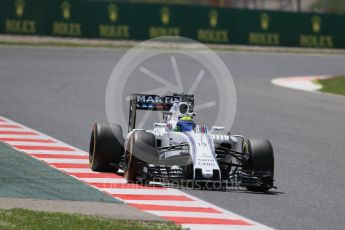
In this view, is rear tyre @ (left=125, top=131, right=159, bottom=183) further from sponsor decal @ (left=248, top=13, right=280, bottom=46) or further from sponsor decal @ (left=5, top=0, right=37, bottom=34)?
sponsor decal @ (left=248, top=13, right=280, bottom=46)

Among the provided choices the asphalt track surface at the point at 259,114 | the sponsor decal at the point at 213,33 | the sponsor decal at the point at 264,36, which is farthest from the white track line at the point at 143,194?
the sponsor decal at the point at 264,36

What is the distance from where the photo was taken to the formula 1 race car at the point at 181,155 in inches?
482

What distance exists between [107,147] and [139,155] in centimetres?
110

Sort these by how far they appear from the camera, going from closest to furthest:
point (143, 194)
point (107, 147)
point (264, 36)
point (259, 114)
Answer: point (143, 194)
point (107, 147)
point (259, 114)
point (264, 36)

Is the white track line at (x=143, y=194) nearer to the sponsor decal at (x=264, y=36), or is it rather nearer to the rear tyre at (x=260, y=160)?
the rear tyre at (x=260, y=160)

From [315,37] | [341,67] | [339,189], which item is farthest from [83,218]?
[315,37]

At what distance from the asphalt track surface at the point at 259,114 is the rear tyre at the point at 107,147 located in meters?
1.57

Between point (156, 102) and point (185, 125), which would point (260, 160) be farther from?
point (156, 102)

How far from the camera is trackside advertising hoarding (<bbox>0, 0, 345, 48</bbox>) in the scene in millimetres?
43719

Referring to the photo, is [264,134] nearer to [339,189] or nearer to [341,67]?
[339,189]

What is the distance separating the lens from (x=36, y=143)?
16.5 metres

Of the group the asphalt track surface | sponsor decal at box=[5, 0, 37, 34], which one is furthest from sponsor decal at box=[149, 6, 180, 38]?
sponsor decal at box=[5, 0, 37, 34]

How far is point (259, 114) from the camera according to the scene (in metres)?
23.4

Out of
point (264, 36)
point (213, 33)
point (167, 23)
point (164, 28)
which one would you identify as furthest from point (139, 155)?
point (264, 36)
